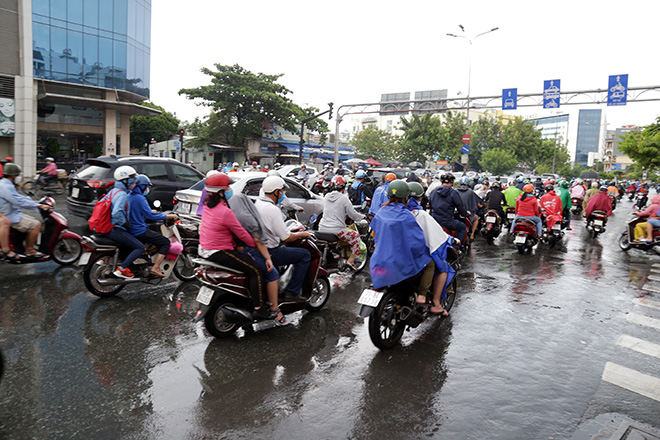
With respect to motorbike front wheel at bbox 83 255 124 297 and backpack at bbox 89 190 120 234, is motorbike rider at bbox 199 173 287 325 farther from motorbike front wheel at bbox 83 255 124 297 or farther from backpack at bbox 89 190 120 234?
motorbike front wheel at bbox 83 255 124 297

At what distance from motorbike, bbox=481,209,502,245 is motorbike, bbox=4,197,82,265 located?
9449 mm

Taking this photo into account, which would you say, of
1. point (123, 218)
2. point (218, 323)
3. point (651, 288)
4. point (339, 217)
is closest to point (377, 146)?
point (651, 288)

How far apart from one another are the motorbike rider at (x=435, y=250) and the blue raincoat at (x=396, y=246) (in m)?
0.23

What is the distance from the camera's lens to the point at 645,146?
19938 millimetres

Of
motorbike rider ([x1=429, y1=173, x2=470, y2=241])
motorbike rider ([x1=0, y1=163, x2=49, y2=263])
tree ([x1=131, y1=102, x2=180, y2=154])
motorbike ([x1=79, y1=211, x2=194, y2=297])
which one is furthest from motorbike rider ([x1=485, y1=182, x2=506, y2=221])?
tree ([x1=131, y1=102, x2=180, y2=154])

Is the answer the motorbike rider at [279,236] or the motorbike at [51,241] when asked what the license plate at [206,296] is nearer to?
the motorbike rider at [279,236]

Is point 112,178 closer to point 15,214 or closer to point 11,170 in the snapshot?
point 11,170

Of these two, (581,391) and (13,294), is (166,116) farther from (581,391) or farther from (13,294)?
(581,391)

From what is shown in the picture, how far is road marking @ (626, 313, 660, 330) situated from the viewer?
6.03m

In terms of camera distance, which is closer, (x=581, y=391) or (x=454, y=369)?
(x=581, y=391)

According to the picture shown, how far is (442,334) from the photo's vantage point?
5383mm

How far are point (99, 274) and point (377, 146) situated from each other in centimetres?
6601

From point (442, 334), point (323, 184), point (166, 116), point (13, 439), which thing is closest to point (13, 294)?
point (13, 439)

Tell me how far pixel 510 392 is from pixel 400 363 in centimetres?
102
